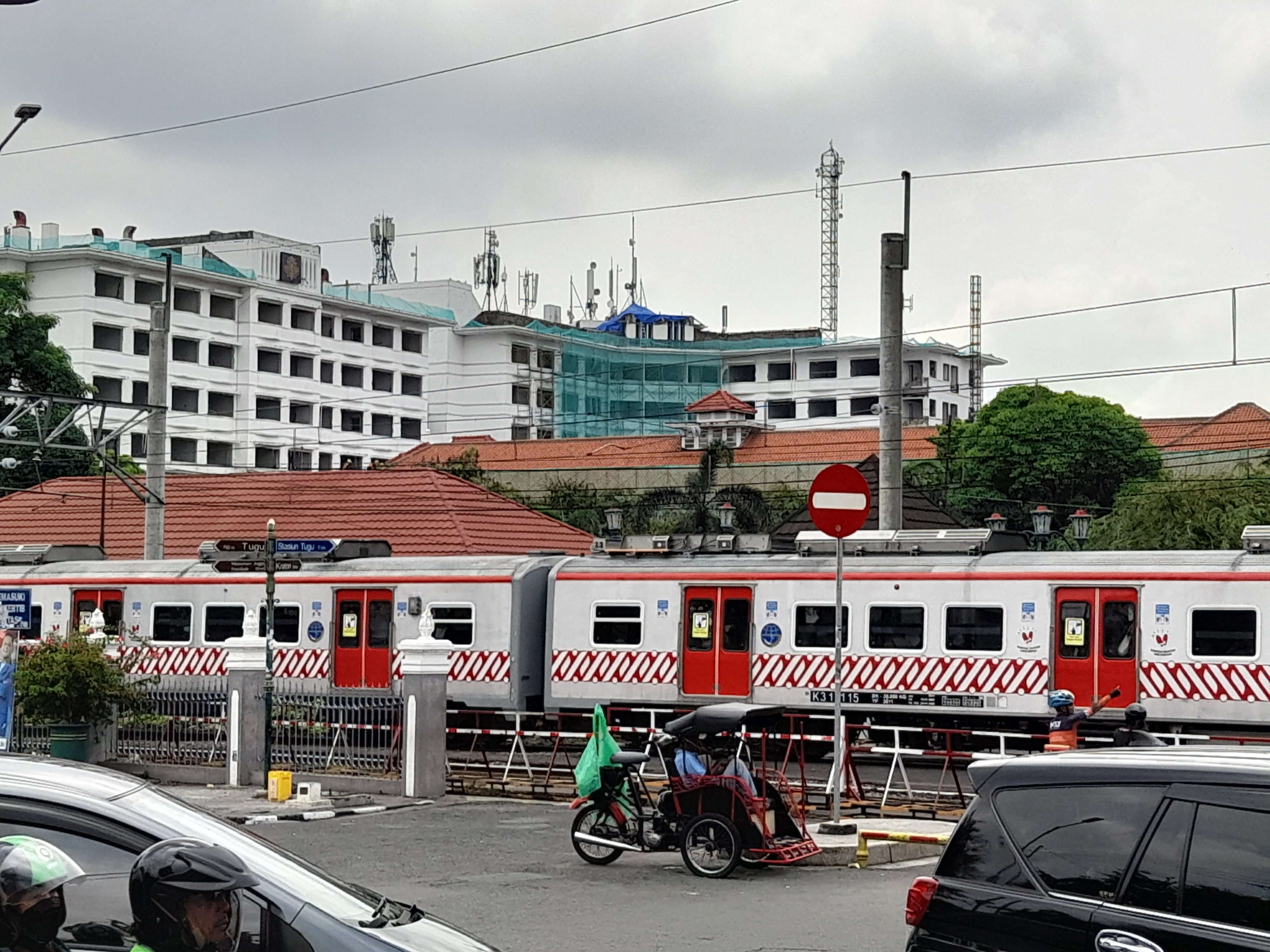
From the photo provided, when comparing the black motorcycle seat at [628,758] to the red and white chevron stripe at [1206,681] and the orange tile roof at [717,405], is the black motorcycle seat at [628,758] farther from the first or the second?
the orange tile roof at [717,405]

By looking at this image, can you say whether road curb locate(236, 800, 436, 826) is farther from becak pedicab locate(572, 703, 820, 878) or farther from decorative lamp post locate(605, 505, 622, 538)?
decorative lamp post locate(605, 505, 622, 538)

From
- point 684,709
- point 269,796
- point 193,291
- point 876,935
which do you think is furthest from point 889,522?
point 193,291

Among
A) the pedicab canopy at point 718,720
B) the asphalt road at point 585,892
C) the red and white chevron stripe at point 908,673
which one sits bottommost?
the asphalt road at point 585,892

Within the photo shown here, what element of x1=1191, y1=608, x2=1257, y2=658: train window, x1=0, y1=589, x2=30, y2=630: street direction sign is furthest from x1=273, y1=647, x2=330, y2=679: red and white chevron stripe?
x1=1191, y1=608, x2=1257, y2=658: train window

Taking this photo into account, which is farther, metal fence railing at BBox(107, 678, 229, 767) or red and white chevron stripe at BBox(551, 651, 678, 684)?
red and white chevron stripe at BBox(551, 651, 678, 684)

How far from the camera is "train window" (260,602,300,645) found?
31406mm

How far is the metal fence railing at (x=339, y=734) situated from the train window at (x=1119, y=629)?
9.87 m

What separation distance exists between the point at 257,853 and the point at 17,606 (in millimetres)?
31104

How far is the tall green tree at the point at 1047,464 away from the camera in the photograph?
66688 mm

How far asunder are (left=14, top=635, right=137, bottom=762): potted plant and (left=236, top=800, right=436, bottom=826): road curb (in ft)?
16.7

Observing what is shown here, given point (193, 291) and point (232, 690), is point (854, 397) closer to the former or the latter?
point (193, 291)

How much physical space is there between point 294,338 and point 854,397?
120 ft

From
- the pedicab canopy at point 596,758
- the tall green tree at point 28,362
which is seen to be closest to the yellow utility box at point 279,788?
the pedicab canopy at point 596,758

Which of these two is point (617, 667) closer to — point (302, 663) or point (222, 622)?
Answer: point (302, 663)
